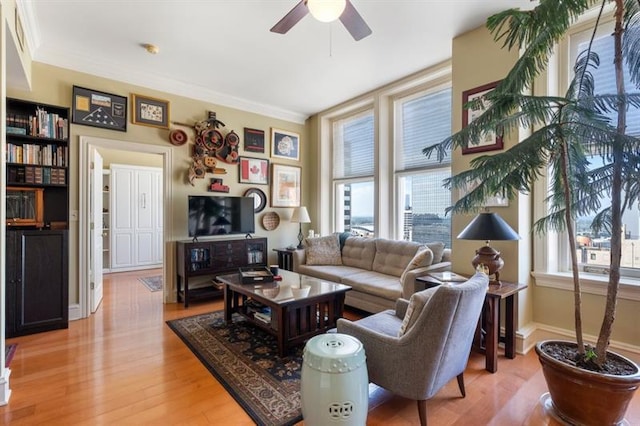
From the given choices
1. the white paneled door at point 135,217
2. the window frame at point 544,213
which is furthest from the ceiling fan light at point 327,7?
the white paneled door at point 135,217

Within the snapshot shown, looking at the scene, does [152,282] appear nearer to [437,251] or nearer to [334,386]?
[437,251]

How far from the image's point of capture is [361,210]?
488 cm

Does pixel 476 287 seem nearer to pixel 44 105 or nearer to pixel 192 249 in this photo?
pixel 192 249

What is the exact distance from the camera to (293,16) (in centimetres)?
215

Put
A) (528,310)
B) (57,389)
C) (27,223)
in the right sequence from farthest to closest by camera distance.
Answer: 1. (27,223)
2. (528,310)
3. (57,389)

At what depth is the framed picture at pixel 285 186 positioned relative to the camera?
16.6 feet

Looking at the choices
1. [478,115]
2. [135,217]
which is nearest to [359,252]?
[478,115]

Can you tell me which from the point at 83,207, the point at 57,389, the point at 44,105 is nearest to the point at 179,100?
the point at 44,105

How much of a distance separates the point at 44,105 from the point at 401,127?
420 cm

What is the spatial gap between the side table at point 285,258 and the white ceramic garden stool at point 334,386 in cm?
299

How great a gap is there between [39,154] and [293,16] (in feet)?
9.80

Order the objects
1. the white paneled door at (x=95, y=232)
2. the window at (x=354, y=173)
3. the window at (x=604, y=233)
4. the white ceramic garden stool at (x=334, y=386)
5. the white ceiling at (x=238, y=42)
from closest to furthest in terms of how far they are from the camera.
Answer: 1. the white ceramic garden stool at (x=334, y=386)
2. the window at (x=604, y=233)
3. the white ceiling at (x=238, y=42)
4. the white paneled door at (x=95, y=232)
5. the window at (x=354, y=173)

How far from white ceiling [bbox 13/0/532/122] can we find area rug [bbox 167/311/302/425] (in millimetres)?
2933

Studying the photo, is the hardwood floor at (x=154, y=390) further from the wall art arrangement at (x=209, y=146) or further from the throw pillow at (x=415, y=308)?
the wall art arrangement at (x=209, y=146)
